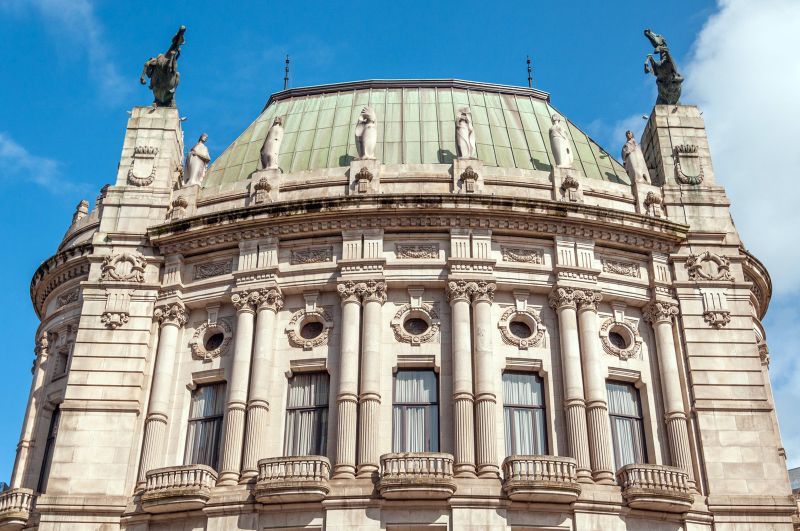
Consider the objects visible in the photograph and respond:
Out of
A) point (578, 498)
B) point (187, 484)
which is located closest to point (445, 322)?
point (578, 498)

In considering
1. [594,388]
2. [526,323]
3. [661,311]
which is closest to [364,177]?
[526,323]

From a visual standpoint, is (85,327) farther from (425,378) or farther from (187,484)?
(425,378)

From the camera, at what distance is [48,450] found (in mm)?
36906

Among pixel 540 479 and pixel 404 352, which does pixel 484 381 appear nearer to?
pixel 404 352

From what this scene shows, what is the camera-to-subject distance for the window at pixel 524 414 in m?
32.1

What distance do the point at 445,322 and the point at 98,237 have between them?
14.5 metres

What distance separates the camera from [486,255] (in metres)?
34.6

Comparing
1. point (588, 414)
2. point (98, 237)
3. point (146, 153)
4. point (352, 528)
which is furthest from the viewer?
point (146, 153)

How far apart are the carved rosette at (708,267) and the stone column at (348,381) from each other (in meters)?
13.1

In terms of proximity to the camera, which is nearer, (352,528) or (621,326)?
(352,528)

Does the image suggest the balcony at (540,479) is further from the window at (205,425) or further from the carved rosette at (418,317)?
the window at (205,425)

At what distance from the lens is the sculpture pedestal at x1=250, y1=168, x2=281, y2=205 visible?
36688 millimetres

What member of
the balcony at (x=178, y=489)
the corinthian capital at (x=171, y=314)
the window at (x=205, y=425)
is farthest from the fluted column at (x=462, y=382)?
the corinthian capital at (x=171, y=314)

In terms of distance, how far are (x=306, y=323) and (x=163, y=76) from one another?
14681 millimetres
